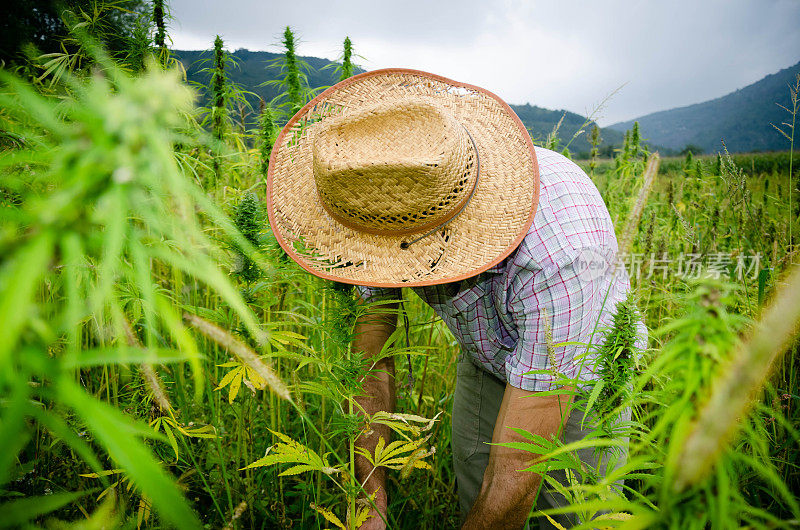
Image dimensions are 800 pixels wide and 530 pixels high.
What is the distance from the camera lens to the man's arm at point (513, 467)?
4.32 feet

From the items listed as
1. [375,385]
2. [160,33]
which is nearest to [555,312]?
[375,385]

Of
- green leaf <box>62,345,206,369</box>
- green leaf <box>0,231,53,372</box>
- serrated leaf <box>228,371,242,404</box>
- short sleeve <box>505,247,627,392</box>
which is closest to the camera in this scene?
green leaf <box>0,231,53,372</box>

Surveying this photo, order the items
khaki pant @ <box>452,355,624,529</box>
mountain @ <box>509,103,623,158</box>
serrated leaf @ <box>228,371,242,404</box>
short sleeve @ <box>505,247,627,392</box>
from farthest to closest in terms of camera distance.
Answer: mountain @ <box>509,103,623,158</box> < khaki pant @ <box>452,355,624,529</box> < short sleeve @ <box>505,247,627,392</box> < serrated leaf @ <box>228,371,242,404</box>

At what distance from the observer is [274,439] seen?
1.74m


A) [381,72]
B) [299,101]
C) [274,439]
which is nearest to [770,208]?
[381,72]

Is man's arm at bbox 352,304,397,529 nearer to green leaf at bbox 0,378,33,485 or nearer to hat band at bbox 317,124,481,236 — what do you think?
hat band at bbox 317,124,481,236

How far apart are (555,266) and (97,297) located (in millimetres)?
1192

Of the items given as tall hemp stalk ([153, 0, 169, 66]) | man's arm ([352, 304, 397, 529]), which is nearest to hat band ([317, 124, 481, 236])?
man's arm ([352, 304, 397, 529])

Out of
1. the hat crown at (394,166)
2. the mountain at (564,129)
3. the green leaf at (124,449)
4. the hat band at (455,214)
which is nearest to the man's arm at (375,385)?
the hat band at (455,214)

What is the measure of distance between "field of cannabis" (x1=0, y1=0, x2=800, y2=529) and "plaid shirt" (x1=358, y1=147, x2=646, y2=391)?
196 mm

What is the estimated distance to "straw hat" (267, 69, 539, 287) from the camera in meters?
1.20

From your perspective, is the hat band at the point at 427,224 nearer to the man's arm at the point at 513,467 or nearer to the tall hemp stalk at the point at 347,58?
the man's arm at the point at 513,467

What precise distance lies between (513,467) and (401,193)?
3.37ft

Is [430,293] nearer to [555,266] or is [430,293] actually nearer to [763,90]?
[555,266]
